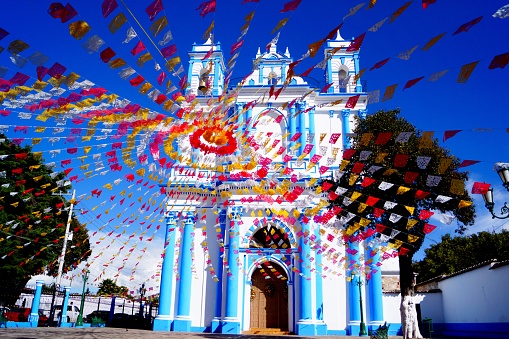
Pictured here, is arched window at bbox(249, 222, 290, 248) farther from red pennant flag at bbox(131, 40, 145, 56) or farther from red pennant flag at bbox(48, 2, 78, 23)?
red pennant flag at bbox(48, 2, 78, 23)

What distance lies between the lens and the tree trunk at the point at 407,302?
13969mm

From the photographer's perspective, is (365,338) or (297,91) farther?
(297,91)

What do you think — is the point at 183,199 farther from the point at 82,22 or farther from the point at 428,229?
the point at 82,22

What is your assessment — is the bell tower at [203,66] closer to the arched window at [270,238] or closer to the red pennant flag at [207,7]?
the arched window at [270,238]

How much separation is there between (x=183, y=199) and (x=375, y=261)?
1033 centimetres

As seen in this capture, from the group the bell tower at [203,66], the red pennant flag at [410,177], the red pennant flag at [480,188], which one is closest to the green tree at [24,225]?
the bell tower at [203,66]

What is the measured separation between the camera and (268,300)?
2033cm

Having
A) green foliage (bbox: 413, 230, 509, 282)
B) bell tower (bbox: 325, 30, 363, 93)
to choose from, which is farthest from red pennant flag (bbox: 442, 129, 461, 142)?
green foliage (bbox: 413, 230, 509, 282)

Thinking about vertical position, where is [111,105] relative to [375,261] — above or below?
above

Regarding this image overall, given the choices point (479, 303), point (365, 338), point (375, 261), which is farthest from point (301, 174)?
point (479, 303)

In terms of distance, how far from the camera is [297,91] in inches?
917

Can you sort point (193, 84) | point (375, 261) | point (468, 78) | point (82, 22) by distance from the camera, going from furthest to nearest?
point (193, 84), point (375, 261), point (82, 22), point (468, 78)

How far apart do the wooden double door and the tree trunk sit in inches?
282

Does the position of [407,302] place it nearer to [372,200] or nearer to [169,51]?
[372,200]
